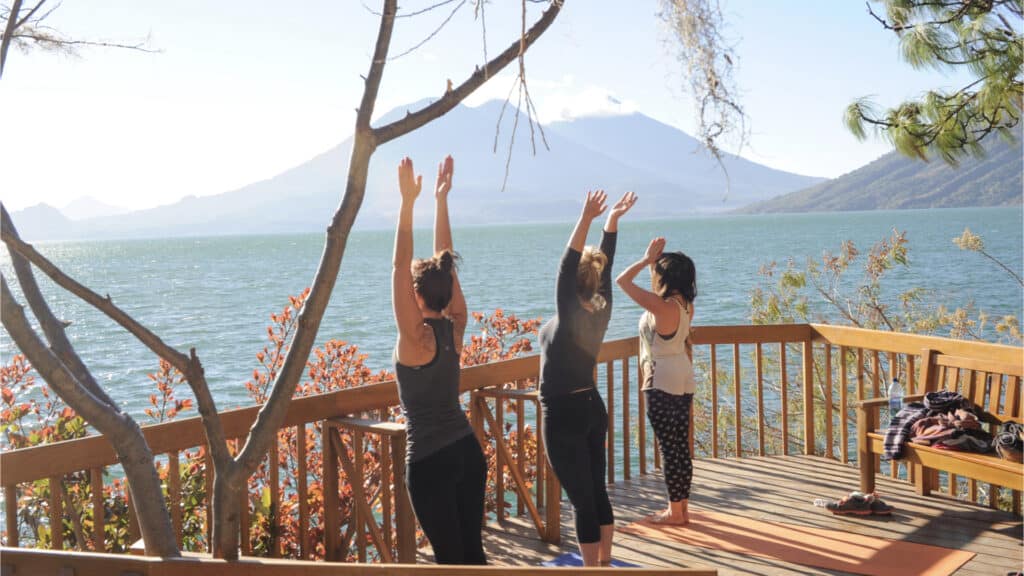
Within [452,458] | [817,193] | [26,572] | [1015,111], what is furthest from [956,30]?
[817,193]

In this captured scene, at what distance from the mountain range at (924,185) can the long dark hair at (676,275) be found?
227ft

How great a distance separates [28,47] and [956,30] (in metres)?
5.55

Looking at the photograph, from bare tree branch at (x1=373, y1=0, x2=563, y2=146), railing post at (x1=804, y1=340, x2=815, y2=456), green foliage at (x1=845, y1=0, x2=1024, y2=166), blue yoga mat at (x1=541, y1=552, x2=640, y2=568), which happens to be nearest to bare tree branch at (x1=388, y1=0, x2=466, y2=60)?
bare tree branch at (x1=373, y1=0, x2=563, y2=146)

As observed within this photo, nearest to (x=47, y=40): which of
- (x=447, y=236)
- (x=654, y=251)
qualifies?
(x=447, y=236)

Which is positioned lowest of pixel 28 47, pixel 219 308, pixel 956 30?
pixel 219 308

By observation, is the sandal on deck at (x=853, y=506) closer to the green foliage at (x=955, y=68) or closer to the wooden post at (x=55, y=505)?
the green foliage at (x=955, y=68)

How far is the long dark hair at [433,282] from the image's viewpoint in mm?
2680

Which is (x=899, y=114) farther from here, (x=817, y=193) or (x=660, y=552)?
(x=817, y=193)

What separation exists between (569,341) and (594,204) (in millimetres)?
497

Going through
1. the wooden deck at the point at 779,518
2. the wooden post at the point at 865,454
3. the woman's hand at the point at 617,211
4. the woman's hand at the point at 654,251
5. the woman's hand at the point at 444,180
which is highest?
the woman's hand at the point at 444,180

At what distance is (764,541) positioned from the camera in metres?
4.16

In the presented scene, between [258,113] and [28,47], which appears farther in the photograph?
[258,113]

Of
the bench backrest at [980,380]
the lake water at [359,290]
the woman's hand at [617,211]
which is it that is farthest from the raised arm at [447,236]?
the lake water at [359,290]

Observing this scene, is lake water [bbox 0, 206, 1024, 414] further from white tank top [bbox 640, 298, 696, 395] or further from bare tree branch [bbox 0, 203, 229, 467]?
white tank top [bbox 640, 298, 696, 395]
